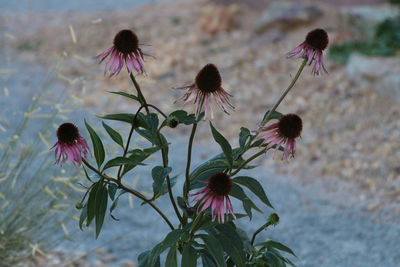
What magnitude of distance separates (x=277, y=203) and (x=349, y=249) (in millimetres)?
604

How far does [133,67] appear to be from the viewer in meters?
1.45

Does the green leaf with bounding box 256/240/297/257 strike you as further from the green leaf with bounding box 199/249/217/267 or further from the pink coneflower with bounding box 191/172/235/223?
the pink coneflower with bounding box 191/172/235/223

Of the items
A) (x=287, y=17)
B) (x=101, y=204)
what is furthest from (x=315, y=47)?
(x=287, y=17)

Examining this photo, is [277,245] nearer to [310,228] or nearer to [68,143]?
[68,143]

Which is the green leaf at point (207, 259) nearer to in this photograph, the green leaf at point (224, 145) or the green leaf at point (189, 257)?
the green leaf at point (189, 257)

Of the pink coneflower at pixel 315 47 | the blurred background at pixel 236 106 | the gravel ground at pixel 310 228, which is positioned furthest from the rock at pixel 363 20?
the pink coneflower at pixel 315 47

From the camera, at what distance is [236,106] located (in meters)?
4.64

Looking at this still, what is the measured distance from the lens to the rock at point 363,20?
17.6 feet

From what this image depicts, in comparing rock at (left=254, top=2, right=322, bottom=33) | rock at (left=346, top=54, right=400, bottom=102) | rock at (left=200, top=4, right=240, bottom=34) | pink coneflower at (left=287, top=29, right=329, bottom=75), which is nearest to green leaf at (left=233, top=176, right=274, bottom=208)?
pink coneflower at (left=287, top=29, right=329, bottom=75)

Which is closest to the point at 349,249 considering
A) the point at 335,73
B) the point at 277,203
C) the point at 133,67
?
the point at 277,203

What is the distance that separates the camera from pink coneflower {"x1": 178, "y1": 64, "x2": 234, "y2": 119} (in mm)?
1395

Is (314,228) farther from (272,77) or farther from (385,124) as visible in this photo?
(272,77)

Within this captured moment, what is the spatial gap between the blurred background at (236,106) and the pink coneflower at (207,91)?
0.68 feet

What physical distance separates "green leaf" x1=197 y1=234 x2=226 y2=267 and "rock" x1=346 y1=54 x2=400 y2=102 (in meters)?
3.01
